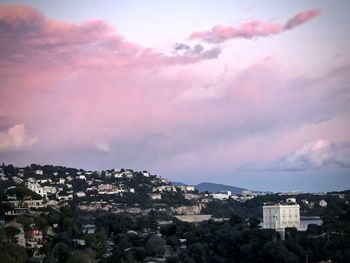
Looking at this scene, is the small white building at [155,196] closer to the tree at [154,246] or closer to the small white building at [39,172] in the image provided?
the small white building at [39,172]

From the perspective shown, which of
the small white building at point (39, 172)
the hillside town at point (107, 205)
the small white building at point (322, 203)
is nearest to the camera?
the hillside town at point (107, 205)

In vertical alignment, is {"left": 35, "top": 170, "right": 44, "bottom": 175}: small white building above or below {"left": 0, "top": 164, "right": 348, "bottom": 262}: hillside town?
above

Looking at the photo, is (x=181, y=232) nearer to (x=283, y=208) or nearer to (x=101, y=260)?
(x=101, y=260)

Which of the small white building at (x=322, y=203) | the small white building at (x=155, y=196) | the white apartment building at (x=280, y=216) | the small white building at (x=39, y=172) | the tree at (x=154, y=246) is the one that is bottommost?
the tree at (x=154, y=246)

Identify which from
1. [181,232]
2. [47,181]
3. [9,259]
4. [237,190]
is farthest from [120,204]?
[237,190]

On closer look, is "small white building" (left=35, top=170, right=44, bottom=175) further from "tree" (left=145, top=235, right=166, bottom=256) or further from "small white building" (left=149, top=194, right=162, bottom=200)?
"tree" (left=145, top=235, right=166, bottom=256)

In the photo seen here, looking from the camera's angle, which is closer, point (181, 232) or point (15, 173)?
point (181, 232)

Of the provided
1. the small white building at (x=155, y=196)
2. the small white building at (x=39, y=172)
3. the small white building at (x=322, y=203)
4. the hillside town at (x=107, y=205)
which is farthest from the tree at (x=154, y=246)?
the small white building at (x=39, y=172)

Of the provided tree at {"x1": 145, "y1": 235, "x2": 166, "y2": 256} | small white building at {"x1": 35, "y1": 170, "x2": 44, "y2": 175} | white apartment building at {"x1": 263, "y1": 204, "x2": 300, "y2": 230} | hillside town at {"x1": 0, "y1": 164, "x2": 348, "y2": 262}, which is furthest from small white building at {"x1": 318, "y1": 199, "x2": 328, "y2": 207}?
tree at {"x1": 145, "y1": 235, "x2": 166, "y2": 256}
